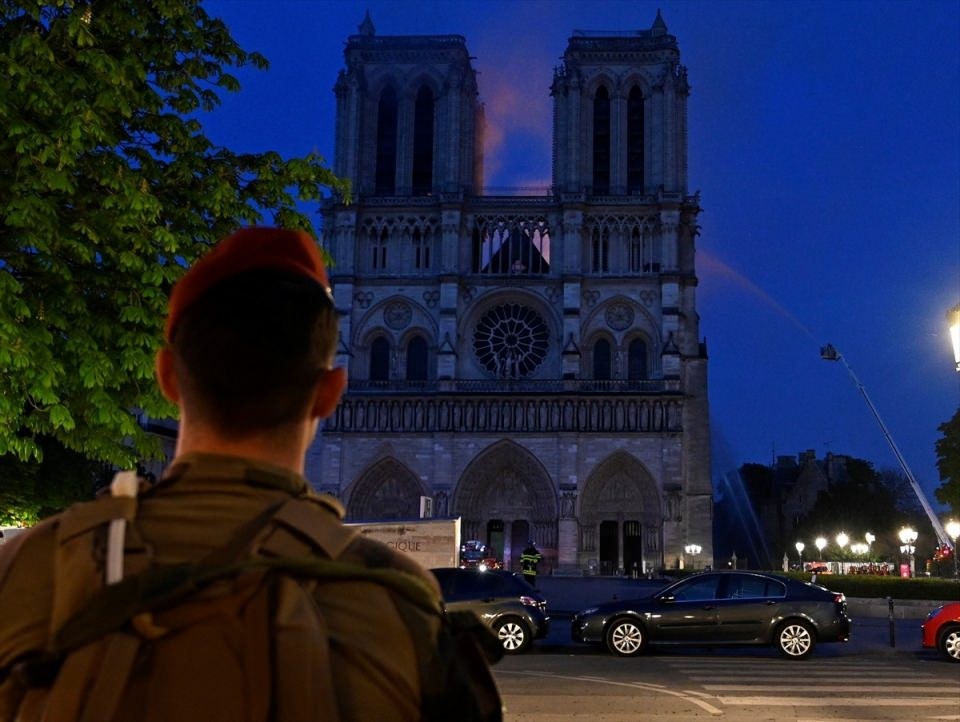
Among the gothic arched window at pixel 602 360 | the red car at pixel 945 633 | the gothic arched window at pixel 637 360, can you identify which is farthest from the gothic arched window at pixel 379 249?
the red car at pixel 945 633

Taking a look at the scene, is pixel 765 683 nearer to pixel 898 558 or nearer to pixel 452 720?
pixel 452 720

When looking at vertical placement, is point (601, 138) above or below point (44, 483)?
above

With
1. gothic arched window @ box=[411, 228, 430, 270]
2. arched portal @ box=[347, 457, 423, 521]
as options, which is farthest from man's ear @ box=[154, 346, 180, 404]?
gothic arched window @ box=[411, 228, 430, 270]

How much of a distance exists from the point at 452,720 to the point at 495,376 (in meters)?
49.1

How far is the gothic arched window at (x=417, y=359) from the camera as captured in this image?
5128 centimetres

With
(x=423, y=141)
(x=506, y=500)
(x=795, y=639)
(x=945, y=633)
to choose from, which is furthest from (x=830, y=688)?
(x=423, y=141)

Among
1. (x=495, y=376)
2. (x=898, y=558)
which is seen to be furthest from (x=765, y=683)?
(x=898, y=558)

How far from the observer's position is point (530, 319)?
5128 cm

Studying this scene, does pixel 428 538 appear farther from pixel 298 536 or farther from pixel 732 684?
pixel 298 536

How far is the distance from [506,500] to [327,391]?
48226 millimetres

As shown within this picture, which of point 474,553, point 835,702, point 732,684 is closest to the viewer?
point 835,702

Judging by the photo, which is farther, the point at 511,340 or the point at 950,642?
the point at 511,340

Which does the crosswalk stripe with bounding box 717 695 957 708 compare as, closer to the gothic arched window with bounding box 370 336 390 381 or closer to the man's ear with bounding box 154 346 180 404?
the man's ear with bounding box 154 346 180 404

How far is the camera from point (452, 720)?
154 centimetres
